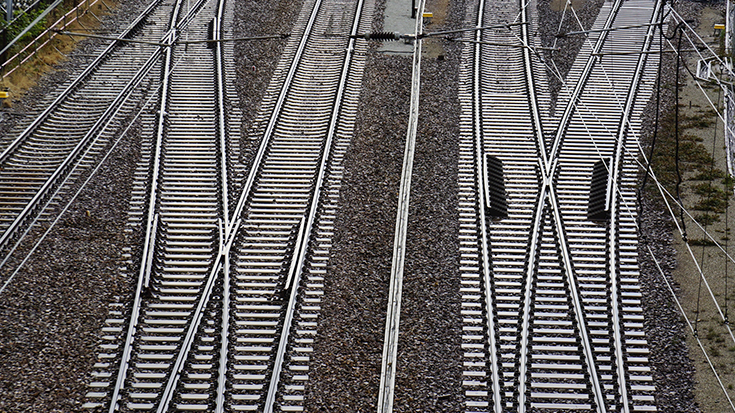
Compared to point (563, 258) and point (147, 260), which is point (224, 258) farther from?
point (563, 258)

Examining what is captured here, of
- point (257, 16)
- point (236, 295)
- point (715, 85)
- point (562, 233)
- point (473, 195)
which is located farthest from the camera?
point (257, 16)

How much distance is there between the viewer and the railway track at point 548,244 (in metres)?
10.0

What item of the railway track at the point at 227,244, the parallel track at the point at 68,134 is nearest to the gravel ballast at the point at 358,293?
the railway track at the point at 227,244

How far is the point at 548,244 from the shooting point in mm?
12461

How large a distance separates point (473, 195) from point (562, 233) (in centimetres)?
174

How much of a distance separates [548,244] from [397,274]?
255 cm

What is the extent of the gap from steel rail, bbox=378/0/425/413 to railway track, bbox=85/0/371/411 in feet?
3.29

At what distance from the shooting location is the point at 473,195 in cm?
1366

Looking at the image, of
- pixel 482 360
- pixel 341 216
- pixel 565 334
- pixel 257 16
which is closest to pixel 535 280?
pixel 565 334

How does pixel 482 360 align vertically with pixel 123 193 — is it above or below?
below

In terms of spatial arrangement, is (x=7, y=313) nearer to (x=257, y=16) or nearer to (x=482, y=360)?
(x=482, y=360)

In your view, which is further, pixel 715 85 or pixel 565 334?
pixel 715 85

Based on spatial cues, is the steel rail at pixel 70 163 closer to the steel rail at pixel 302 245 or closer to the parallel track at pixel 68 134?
the parallel track at pixel 68 134

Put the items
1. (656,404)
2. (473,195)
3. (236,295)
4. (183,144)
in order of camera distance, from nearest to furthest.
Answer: (656,404)
(236,295)
(473,195)
(183,144)
